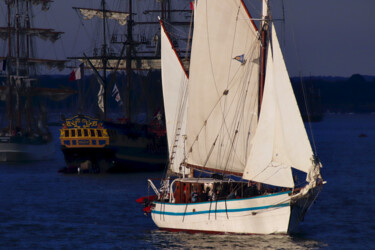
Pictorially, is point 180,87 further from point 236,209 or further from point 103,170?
point 103,170

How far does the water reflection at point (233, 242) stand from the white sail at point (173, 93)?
1302 cm

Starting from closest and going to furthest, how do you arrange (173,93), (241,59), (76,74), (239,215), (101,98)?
1. (239,215)
2. (241,59)
3. (173,93)
4. (76,74)
5. (101,98)

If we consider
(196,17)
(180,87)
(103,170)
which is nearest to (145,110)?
(103,170)

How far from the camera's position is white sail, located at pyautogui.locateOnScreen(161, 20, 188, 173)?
59656 millimetres

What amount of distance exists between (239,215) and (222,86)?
A: 8.72 metres

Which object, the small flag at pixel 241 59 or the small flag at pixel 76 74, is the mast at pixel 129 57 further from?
the small flag at pixel 241 59

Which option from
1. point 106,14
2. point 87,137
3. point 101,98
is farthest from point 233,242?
point 106,14

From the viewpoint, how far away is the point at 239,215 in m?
Answer: 43.8

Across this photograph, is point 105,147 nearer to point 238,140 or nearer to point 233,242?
point 238,140

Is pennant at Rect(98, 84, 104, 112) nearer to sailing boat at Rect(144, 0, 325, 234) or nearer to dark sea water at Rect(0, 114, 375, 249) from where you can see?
dark sea water at Rect(0, 114, 375, 249)

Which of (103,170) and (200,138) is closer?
(200,138)

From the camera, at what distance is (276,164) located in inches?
1706

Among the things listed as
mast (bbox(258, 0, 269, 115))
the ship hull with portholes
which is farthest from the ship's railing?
mast (bbox(258, 0, 269, 115))

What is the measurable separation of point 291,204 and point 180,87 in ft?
77.9
